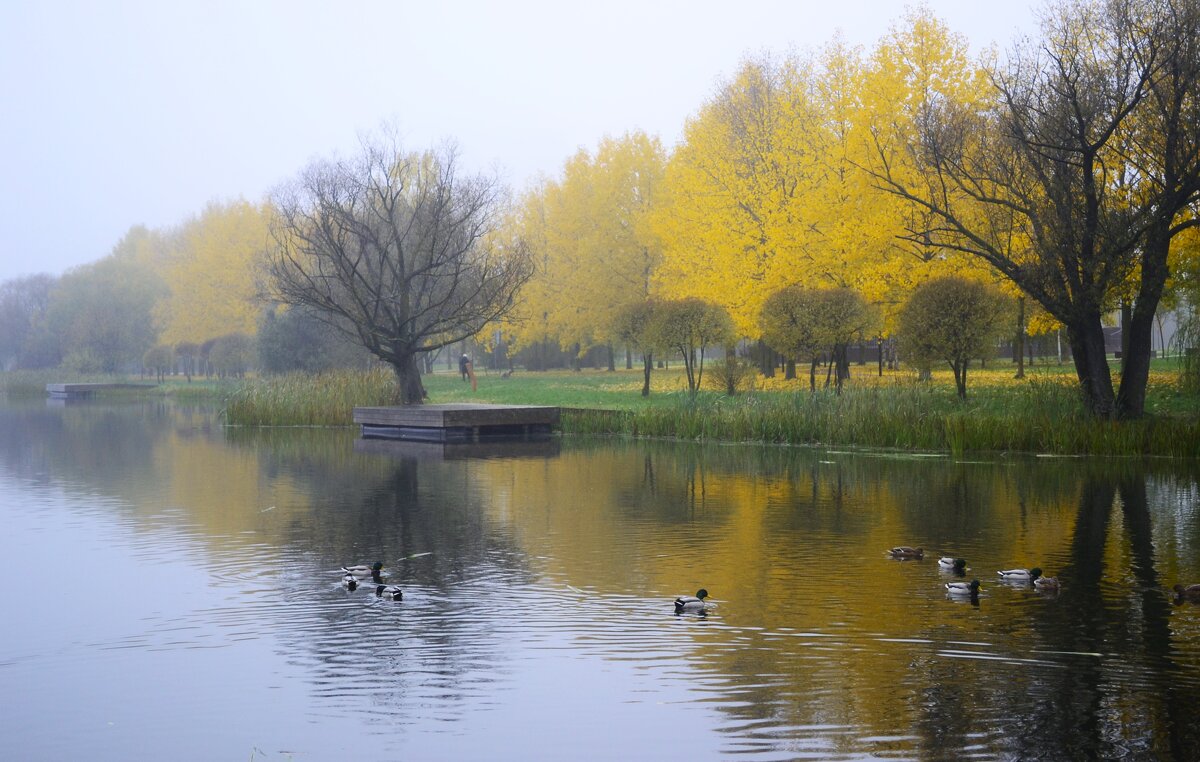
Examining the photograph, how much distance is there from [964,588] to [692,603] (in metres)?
2.49

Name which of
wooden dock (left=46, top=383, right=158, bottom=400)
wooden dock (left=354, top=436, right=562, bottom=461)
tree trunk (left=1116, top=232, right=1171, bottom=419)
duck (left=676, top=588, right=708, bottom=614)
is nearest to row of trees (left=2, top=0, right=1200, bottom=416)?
tree trunk (left=1116, top=232, right=1171, bottom=419)

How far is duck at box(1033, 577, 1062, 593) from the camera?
415 inches

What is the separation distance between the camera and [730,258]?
116 ft

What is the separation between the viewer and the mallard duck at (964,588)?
34.0 feet

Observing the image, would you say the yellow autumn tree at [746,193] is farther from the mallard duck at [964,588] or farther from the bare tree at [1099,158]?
the mallard duck at [964,588]

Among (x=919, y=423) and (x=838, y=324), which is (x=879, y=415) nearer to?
(x=919, y=423)

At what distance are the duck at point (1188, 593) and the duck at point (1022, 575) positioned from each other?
114 centimetres

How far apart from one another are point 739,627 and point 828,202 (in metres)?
25.1

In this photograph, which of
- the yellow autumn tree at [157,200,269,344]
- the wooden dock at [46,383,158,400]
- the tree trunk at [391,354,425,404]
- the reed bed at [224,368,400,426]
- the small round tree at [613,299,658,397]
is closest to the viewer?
the small round tree at [613,299,658,397]

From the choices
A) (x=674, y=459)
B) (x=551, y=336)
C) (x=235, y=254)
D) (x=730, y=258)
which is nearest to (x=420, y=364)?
(x=235, y=254)

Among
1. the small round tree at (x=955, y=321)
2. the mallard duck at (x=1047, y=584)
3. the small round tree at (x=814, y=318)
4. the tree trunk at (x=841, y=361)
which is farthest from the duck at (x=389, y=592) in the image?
the tree trunk at (x=841, y=361)

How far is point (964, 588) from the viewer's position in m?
10.5

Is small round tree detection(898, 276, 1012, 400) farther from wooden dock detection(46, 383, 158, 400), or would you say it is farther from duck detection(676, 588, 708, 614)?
wooden dock detection(46, 383, 158, 400)

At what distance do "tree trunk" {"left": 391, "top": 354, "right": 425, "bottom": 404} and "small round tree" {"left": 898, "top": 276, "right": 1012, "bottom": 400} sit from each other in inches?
550
